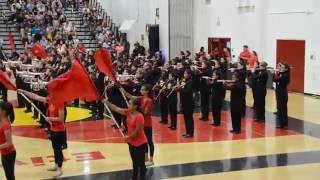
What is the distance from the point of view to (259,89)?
15258 millimetres

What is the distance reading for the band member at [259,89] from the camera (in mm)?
15061

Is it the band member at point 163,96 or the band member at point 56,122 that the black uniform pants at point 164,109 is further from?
the band member at point 56,122

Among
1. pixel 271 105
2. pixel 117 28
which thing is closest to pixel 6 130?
pixel 271 105

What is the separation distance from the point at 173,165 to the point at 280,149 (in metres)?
2.80

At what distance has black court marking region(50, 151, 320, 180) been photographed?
9688mm

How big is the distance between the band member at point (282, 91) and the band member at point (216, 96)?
152 cm

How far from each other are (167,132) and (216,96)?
6.01ft

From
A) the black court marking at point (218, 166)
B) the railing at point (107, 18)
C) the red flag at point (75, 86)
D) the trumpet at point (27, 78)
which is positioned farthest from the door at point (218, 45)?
the red flag at point (75, 86)

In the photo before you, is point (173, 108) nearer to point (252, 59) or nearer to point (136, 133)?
point (136, 133)

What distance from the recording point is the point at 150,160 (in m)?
10.4

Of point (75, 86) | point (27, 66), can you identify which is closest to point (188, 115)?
point (75, 86)

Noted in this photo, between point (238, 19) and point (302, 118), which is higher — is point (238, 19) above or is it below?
above

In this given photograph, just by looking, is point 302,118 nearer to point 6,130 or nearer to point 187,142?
point 187,142

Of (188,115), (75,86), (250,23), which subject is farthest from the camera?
(250,23)
